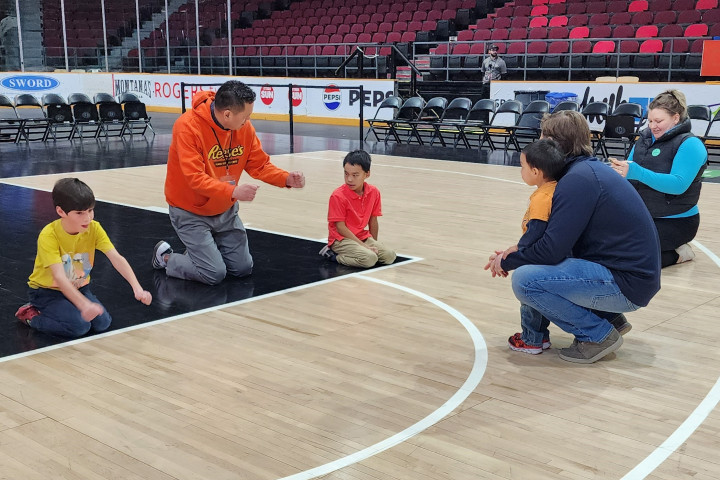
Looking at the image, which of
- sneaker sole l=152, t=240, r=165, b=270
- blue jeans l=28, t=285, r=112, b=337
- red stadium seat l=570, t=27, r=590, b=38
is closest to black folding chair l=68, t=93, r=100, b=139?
red stadium seat l=570, t=27, r=590, b=38

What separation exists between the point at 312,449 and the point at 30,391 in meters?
1.34

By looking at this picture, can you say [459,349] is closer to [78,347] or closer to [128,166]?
[78,347]

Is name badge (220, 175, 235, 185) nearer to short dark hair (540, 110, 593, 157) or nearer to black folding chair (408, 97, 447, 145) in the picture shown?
short dark hair (540, 110, 593, 157)

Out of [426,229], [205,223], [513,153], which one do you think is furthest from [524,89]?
[205,223]

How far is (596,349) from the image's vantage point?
3906mm

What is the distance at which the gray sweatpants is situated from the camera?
5293 millimetres

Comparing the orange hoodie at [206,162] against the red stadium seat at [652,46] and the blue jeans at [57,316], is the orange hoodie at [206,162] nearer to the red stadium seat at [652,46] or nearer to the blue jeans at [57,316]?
the blue jeans at [57,316]

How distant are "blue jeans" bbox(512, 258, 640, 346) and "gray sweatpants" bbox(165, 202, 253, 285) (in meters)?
2.18

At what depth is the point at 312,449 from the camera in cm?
298

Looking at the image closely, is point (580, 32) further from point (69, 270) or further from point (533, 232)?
point (69, 270)

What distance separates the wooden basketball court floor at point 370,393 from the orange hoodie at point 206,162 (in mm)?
790

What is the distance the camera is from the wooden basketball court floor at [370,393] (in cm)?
289

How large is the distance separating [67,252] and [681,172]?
13.0ft

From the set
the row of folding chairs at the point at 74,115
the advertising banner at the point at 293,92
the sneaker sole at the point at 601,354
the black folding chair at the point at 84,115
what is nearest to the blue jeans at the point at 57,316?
the sneaker sole at the point at 601,354
